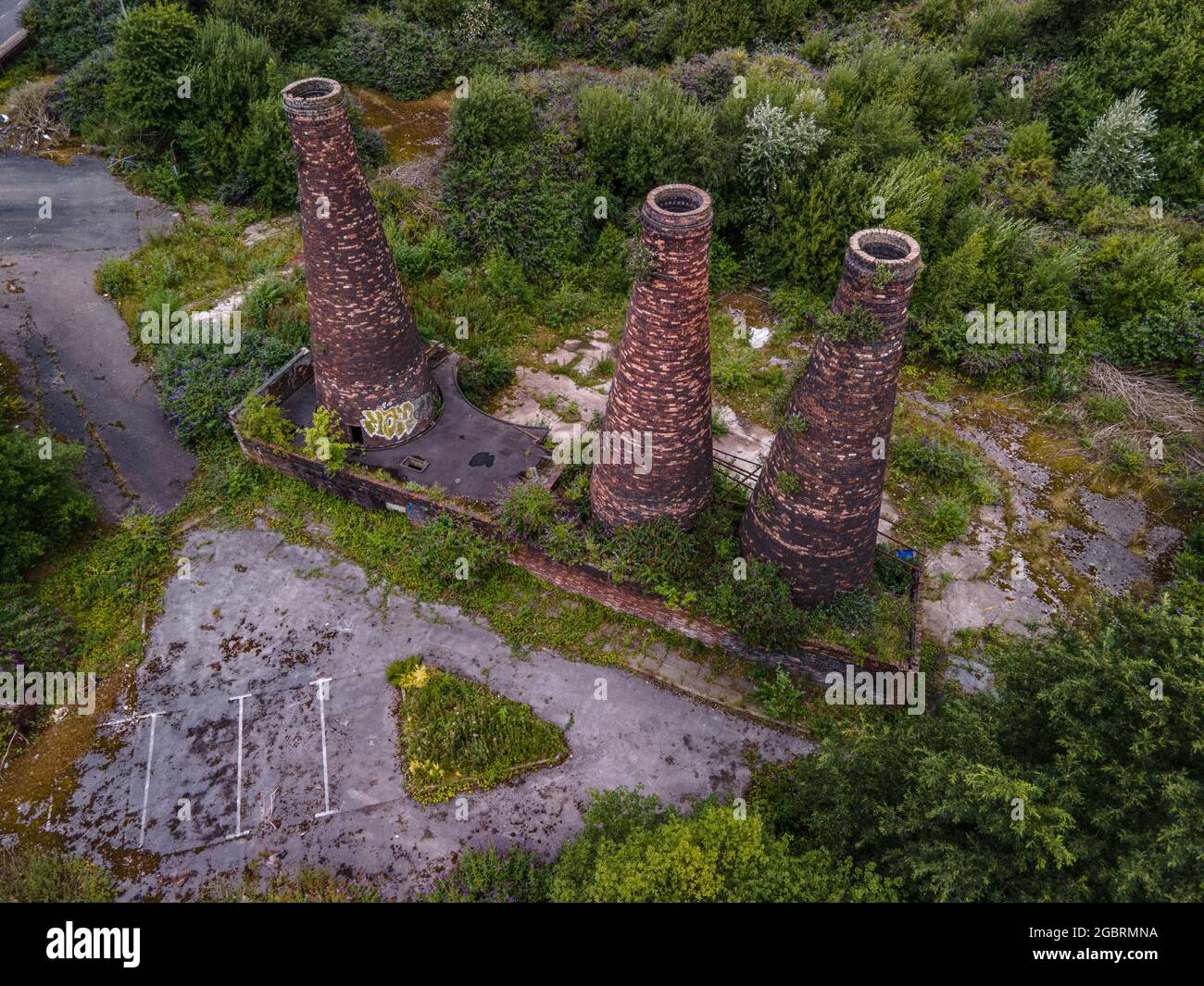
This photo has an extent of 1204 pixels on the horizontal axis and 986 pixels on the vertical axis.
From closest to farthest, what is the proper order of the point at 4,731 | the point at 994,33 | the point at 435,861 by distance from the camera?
the point at 435,861, the point at 4,731, the point at 994,33

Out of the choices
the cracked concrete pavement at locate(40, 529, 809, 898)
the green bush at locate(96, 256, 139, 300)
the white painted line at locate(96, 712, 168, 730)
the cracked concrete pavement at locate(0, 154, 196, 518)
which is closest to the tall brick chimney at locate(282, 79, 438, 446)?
the cracked concrete pavement at locate(40, 529, 809, 898)

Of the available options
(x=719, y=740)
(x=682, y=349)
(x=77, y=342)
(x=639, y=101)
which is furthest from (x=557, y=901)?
(x=639, y=101)

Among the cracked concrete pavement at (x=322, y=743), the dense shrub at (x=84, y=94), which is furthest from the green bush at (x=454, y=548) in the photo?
the dense shrub at (x=84, y=94)

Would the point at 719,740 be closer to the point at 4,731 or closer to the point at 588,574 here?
the point at 588,574

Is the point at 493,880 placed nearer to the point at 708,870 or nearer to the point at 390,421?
the point at 708,870

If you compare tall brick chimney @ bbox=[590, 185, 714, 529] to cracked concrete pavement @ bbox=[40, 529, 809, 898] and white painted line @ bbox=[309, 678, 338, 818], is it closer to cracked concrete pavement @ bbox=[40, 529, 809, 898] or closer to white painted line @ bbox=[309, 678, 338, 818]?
cracked concrete pavement @ bbox=[40, 529, 809, 898]

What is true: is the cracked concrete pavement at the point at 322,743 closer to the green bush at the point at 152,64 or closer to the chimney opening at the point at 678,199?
the chimney opening at the point at 678,199
